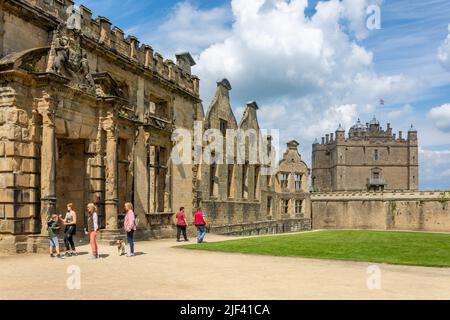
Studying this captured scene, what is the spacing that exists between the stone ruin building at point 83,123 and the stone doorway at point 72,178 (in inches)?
1.3

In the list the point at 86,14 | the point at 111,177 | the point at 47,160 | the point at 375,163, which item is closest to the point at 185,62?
the point at 86,14

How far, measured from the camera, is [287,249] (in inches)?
608

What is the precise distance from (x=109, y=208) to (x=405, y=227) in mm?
38449

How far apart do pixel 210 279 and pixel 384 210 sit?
43.0 meters

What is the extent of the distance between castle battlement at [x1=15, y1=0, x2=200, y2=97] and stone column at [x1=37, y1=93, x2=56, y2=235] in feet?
10.7

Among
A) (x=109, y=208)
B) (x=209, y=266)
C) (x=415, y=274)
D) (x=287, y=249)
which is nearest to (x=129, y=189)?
(x=109, y=208)

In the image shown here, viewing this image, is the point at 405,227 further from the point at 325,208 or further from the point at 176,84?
the point at 176,84

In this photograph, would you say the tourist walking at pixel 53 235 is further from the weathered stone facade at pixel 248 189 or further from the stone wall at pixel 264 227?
the stone wall at pixel 264 227

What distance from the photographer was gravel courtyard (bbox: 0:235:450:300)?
7.83m

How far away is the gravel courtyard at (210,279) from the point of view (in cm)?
783

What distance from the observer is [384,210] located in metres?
49.2

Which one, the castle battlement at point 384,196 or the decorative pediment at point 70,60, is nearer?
the decorative pediment at point 70,60

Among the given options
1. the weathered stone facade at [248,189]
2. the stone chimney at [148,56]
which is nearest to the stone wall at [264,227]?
the weathered stone facade at [248,189]
